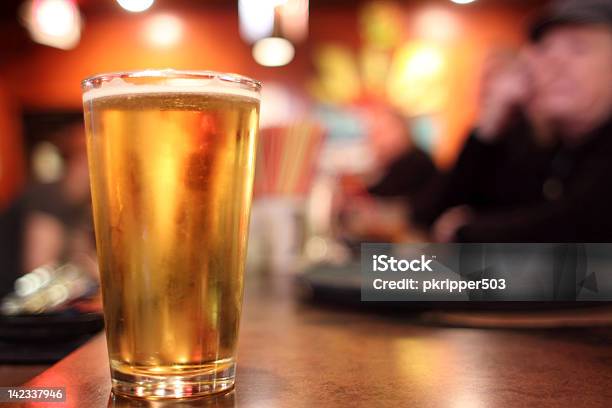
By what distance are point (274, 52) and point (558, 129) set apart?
2.90m

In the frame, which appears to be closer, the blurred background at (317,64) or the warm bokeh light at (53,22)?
the warm bokeh light at (53,22)

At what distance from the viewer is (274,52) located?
14.2ft

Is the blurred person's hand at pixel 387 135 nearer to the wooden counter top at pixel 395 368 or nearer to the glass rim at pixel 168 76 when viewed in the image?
the wooden counter top at pixel 395 368

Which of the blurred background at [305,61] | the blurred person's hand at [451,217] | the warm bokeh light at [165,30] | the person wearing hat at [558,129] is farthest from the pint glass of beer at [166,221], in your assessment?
the warm bokeh light at [165,30]

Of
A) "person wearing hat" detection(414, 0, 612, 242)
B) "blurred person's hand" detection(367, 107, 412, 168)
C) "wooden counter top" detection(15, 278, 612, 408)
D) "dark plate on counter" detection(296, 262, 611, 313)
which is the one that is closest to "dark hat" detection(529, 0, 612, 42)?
"person wearing hat" detection(414, 0, 612, 242)

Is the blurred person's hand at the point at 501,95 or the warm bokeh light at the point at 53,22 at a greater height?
the warm bokeh light at the point at 53,22

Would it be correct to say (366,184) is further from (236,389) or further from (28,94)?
(236,389)

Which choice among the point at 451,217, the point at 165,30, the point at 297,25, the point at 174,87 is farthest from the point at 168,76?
the point at 165,30

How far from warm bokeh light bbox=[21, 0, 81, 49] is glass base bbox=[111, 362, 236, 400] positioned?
4.07 m

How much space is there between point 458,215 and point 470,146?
0.99 feet

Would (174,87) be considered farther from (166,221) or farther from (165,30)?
(165,30)

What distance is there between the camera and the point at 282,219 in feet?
4.22

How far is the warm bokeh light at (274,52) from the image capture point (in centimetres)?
430

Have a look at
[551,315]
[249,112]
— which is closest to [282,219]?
[551,315]
